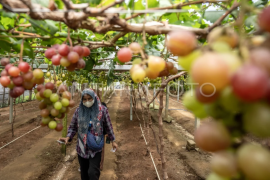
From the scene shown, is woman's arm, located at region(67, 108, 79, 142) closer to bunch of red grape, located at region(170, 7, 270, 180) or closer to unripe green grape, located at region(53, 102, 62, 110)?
unripe green grape, located at region(53, 102, 62, 110)

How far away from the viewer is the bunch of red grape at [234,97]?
370 millimetres

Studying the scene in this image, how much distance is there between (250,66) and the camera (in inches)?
14.4

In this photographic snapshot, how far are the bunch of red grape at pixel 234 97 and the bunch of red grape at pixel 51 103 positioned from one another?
1204 millimetres

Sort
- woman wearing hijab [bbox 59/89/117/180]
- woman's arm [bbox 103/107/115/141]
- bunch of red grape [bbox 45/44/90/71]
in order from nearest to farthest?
1. bunch of red grape [bbox 45/44/90/71]
2. woman wearing hijab [bbox 59/89/117/180]
3. woman's arm [bbox 103/107/115/141]

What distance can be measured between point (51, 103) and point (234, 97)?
1.42 metres

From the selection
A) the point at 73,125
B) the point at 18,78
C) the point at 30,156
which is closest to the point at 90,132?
the point at 73,125

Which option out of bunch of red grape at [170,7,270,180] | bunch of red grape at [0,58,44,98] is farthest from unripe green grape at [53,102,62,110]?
bunch of red grape at [170,7,270,180]

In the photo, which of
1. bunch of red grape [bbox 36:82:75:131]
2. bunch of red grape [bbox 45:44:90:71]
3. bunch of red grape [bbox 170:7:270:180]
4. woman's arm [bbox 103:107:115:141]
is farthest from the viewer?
woman's arm [bbox 103:107:115:141]

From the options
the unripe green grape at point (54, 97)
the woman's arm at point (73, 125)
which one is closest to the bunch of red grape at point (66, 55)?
the unripe green grape at point (54, 97)

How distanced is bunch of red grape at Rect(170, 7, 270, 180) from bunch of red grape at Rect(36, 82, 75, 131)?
1.20m

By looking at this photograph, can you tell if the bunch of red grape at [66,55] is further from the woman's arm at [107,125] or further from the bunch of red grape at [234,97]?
the woman's arm at [107,125]

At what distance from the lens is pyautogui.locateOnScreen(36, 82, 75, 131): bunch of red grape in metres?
1.42

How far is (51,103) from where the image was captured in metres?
1.49

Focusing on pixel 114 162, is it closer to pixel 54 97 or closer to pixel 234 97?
pixel 54 97
